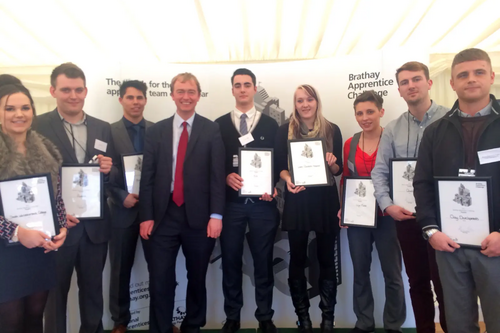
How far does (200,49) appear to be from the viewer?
5.50 m

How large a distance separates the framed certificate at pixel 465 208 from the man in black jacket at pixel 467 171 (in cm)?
4

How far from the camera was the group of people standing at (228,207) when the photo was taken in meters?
1.82

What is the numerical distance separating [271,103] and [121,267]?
2174mm

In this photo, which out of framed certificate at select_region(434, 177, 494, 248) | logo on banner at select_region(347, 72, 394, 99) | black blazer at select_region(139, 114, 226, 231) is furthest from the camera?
logo on banner at select_region(347, 72, 394, 99)

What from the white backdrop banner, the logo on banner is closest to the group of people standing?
the white backdrop banner

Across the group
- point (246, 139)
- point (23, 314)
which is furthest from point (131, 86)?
point (23, 314)

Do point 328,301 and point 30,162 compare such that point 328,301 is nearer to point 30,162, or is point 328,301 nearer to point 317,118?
point 317,118

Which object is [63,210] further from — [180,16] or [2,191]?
[180,16]

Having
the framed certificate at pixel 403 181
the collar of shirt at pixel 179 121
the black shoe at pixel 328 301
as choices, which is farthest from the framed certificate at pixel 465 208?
the collar of shirt at pixel 179 121

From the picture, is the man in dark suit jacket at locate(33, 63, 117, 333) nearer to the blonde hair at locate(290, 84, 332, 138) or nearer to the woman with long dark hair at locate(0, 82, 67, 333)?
the woman with long dark hair at locate(0, 82, 67, 333)

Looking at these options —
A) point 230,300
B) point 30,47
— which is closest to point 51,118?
point 230,300

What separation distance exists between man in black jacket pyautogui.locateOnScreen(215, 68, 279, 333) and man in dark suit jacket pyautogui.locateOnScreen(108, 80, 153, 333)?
0.80 m

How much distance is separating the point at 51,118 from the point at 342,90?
264 centimetres

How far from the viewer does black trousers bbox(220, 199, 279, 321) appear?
8.82 ft
